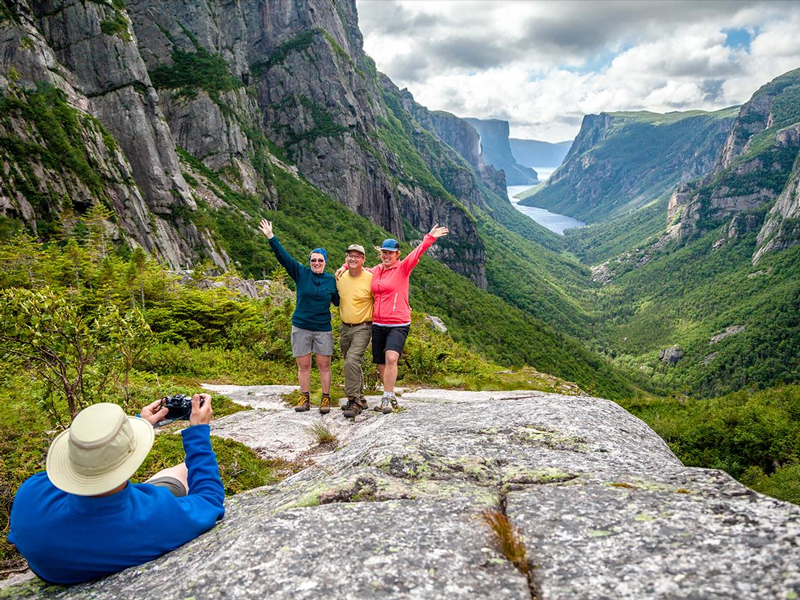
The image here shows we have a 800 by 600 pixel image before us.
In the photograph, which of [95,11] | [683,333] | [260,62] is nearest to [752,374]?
[683,333]

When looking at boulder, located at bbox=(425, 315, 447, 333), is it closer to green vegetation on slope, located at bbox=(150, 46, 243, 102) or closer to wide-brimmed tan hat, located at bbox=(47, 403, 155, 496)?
wide-brimmed tan hat, located at bbox=(47, 403, 155, 496)

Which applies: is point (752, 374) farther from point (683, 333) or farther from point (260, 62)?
point (260, 62)

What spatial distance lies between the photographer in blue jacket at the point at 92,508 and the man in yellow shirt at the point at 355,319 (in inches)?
206

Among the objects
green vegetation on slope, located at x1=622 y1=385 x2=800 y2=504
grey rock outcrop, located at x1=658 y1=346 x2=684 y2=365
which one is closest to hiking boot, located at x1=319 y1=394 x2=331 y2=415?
green vegetation on slope, located at x1=622 y1=385 x2=800 y2=504

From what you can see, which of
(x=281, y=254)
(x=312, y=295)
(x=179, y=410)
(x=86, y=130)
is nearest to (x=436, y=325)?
(x=312, y=295)

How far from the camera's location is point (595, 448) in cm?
547

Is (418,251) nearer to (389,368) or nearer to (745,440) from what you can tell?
(389,368)

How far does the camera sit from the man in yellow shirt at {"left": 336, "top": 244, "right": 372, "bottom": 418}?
881 cm

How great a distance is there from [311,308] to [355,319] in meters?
0.89

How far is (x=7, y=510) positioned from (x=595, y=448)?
6847 mm

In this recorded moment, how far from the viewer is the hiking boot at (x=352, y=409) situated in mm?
8656

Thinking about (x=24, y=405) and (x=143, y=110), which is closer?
(x=24, y=405)

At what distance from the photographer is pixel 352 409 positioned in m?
8.76

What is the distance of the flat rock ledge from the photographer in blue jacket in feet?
0.54
